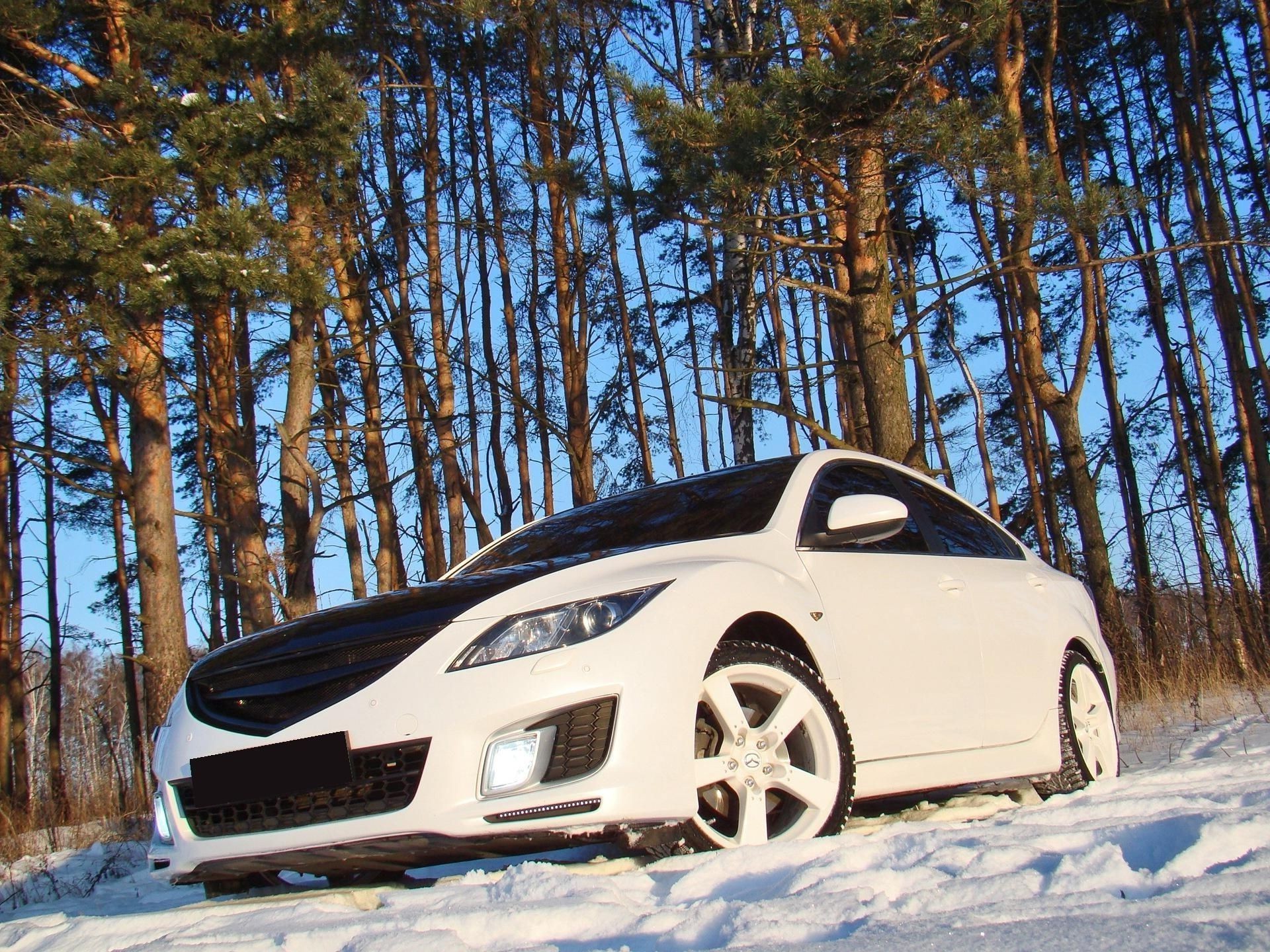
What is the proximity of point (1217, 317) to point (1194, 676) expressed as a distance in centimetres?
1374

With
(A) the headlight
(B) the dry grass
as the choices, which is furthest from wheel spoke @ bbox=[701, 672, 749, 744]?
(B) the dry grass

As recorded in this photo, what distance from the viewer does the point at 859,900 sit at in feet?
7.58

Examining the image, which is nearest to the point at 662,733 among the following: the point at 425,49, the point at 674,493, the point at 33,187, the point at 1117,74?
the point at 674,493

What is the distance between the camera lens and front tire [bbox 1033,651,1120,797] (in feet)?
15.9

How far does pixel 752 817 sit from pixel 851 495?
136 centimetres

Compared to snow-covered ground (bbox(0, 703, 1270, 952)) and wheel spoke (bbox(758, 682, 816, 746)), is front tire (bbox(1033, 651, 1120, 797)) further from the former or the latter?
wheel spoke (bbox(758, 682, 816, 746))

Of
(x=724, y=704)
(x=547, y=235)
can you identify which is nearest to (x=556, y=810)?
(x=724, y=704)

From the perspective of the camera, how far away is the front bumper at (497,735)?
3.00 metres

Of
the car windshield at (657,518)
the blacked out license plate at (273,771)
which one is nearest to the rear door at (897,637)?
the car windshield at (657,518)

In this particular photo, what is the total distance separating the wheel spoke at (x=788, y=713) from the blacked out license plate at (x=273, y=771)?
1.19 m

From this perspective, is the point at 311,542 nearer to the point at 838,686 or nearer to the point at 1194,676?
the point at 1194,676

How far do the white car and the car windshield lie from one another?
2 cm

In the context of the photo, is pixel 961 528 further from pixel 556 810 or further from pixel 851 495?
pixel 556 810

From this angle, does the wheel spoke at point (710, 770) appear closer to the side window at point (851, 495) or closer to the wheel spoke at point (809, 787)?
the wheel spoke at point (809, 787)
